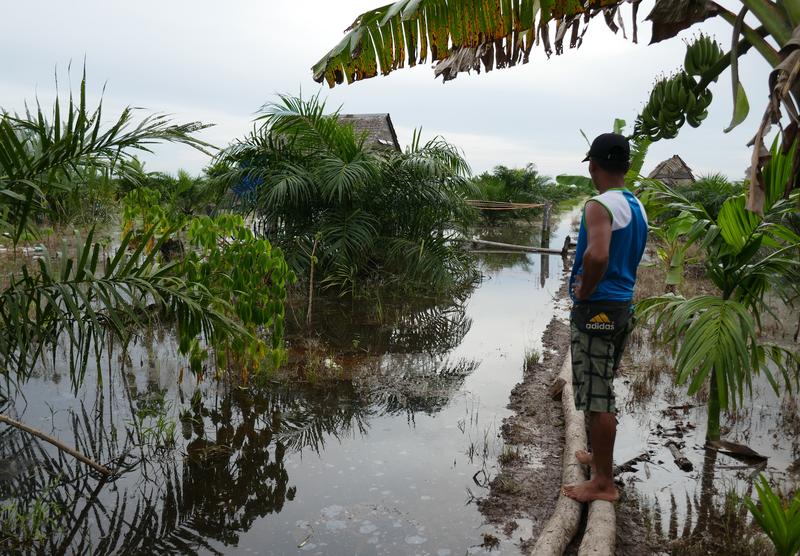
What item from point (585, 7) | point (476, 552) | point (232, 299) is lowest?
point (476, 552)

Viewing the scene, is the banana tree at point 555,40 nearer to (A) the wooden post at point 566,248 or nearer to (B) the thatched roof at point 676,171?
(A) the wooden post at point 566,248

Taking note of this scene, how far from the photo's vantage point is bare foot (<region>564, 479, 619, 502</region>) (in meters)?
3.20

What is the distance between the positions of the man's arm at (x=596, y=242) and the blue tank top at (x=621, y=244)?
4cm

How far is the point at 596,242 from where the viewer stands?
291 centimetres

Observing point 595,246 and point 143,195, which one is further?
point 143,195

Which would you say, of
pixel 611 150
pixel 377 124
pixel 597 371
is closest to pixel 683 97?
pixel 611 150

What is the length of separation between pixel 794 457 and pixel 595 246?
2373mm

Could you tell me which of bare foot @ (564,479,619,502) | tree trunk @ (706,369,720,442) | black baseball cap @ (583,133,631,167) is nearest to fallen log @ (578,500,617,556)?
bare foot @ (564,479,619,502)

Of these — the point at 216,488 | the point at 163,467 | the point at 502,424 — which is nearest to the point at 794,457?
the point at 502,424

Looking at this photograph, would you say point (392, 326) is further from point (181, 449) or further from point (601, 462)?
point (601, 462)

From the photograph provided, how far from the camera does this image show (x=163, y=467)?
3754 mm

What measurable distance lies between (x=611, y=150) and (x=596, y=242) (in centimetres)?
47

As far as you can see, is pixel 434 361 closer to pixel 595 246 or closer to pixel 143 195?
pixel 143 195

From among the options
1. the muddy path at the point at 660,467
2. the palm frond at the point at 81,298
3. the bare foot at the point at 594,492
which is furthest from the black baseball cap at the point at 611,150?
the palm frond at the point at 81,298
